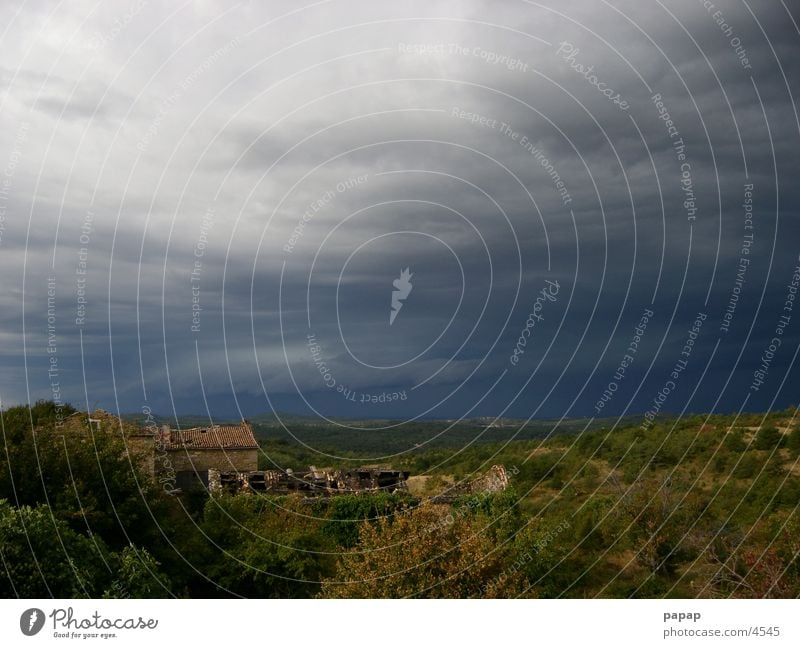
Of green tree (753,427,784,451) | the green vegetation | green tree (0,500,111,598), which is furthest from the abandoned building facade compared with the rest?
green tree (0,500,111,598)

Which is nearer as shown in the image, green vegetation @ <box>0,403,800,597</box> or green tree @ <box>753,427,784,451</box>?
green vegetation @ <box>0,403,800,597</box>

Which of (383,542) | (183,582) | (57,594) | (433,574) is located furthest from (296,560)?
(57,594)

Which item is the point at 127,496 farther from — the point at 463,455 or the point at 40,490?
the point at 463,455

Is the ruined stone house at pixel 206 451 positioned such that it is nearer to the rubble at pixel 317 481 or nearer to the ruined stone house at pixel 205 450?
the ruined stone house at pixel 205 450

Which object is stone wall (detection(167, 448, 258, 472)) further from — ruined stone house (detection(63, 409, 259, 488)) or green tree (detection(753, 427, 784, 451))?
green tree (detection(753, 427, 784, 451))

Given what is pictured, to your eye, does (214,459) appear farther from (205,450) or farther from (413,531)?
(413,531)
